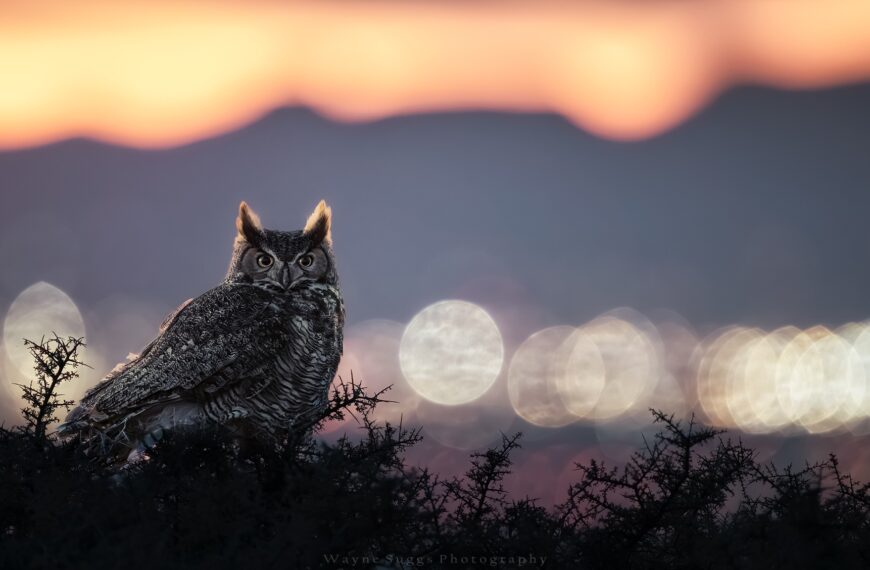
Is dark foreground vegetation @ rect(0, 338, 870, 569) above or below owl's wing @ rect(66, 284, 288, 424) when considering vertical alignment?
below

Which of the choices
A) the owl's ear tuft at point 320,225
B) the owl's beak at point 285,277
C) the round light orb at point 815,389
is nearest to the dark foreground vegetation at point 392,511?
the owl's beak at point 285,277

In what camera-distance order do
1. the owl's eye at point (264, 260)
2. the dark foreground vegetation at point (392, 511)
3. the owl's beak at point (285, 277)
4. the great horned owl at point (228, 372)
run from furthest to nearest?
the owl's eye at point (264, 260) < the owl's beak at point (285, 277) < the great horned owl at point (228, 372) < the dark foreground vegetation at point (392, 511)

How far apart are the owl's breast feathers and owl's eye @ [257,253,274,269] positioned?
0.55m

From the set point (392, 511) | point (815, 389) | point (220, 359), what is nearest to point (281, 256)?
point (220, 359)

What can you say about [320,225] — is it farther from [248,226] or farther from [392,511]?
[392,511]

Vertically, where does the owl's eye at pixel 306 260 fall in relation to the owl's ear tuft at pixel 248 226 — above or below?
below

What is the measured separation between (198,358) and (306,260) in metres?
1.68

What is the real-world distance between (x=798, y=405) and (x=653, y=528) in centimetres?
16441

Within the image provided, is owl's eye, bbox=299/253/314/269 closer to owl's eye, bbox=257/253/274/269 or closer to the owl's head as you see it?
the owl's head

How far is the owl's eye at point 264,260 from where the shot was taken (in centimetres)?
915

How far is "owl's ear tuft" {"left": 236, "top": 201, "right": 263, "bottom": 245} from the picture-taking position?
9273 millimetres

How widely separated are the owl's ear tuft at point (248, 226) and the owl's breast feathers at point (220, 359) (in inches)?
31.1

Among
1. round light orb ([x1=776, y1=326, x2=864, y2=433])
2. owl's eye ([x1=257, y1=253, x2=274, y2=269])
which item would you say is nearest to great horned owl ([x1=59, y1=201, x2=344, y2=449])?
owl's eye ([x1=257, y1=253, x2=274, y2=269])

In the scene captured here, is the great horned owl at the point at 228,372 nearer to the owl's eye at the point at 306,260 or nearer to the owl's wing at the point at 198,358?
the owl's wing at the point at 198,358
